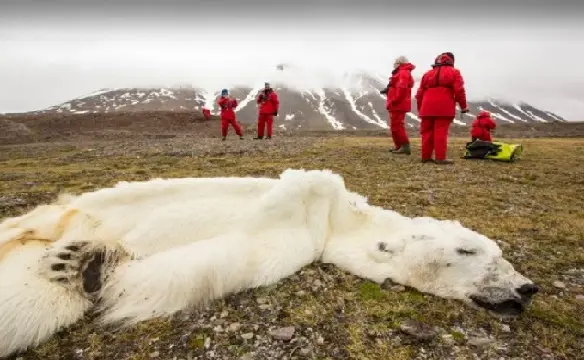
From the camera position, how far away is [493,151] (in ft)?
40.8

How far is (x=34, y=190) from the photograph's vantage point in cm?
819

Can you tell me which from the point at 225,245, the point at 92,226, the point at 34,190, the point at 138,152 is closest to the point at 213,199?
the point at 225,245

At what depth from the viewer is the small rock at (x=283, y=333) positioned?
3086mm

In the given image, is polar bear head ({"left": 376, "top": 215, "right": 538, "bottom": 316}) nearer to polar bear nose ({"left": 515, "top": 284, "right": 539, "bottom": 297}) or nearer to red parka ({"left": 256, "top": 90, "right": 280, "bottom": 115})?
polar bear nose ({"left": 515, "top": 284, "right": 539, "bottom": 297})

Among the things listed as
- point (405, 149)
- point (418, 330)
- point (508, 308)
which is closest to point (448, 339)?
point (418, 330)

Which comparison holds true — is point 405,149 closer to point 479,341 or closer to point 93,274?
point 479,341

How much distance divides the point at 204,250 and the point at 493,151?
11405mm

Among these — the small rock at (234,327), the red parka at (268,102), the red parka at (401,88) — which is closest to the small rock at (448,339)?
the small rock at (234,327)

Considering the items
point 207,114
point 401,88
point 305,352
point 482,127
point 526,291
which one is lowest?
point 305,352

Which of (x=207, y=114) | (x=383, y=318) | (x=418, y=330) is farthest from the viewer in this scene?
(x=207, y=114)

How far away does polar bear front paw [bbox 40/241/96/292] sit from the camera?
3.45m

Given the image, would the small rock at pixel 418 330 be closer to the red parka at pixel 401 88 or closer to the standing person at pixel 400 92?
the standing person at pixel 400 92

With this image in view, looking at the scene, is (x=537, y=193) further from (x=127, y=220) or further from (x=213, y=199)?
(x=127, y=220)

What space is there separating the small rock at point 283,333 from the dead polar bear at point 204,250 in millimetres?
594
